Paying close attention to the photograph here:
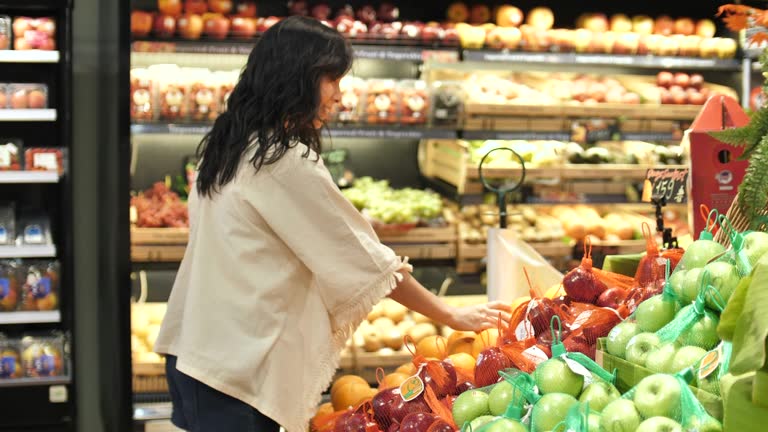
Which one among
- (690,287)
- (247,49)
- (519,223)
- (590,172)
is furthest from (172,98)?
(690,287)

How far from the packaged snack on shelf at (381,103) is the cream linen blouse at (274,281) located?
261 cm

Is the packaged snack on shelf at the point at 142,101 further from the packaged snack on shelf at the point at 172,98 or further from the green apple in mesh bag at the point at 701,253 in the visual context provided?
the green apple in mesh bag at the point at 701,253

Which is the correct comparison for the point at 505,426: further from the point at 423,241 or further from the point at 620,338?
the point at 423,241

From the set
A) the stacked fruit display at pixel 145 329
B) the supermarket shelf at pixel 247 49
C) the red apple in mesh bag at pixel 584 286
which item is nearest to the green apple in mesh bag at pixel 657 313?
the red apple in mesh bag at pixel 584 286

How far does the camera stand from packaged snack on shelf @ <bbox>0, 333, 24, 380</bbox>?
4.25 metres

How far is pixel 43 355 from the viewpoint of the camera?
4270 mm

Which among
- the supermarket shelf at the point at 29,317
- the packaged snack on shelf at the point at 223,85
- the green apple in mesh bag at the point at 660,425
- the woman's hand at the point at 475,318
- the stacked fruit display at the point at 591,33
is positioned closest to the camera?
the green apple in mesh bag at the point at 660,425

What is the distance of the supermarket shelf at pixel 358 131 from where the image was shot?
438 centimetres

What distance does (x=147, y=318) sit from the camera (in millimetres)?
4250

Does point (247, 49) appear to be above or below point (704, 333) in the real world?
above

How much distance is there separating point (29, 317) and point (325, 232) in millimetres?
2618

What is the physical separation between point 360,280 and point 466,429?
727 mm

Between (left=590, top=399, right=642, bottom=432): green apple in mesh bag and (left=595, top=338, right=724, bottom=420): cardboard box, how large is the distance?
0.31 feet

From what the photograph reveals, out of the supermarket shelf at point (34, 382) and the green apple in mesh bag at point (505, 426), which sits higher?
the green apple in mesh bag at point (505, 426)
